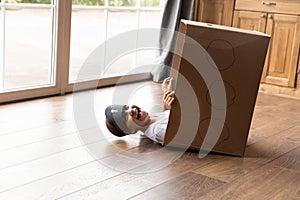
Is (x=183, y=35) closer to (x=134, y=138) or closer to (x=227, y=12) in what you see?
(x=134, y=138)

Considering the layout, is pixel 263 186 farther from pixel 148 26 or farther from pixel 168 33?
pixel 148 26

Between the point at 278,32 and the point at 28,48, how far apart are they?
2.03 metres

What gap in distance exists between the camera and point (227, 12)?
4.08 metres

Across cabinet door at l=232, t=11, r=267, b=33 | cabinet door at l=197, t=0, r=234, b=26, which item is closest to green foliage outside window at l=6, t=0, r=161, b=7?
cabinet door at l=197, t=0, r=234, b=26

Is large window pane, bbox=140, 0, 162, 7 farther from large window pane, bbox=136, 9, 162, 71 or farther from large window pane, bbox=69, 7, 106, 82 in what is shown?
large window pane, bbox=69, 7, 106, 82

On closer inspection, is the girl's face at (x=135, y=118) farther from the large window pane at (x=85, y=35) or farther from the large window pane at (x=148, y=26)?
the large window pane at (x=148, y=26)

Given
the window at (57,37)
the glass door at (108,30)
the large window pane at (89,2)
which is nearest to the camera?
the window at (57,37)

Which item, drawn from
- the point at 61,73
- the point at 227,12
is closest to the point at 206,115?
the point at 61,73

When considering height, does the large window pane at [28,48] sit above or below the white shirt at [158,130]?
above

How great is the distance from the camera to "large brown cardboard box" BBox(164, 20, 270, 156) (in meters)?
2.10

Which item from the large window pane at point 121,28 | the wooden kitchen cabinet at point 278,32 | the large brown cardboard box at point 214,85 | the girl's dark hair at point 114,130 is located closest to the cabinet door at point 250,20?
the wooden kitchen cabinet at point 278,32

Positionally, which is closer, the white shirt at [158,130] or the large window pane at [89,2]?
the white shirt at [158,130]

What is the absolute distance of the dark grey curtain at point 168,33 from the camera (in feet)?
13.0

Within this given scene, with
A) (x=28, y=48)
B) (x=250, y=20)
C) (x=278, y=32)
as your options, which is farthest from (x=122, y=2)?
(x=278, y=32)
